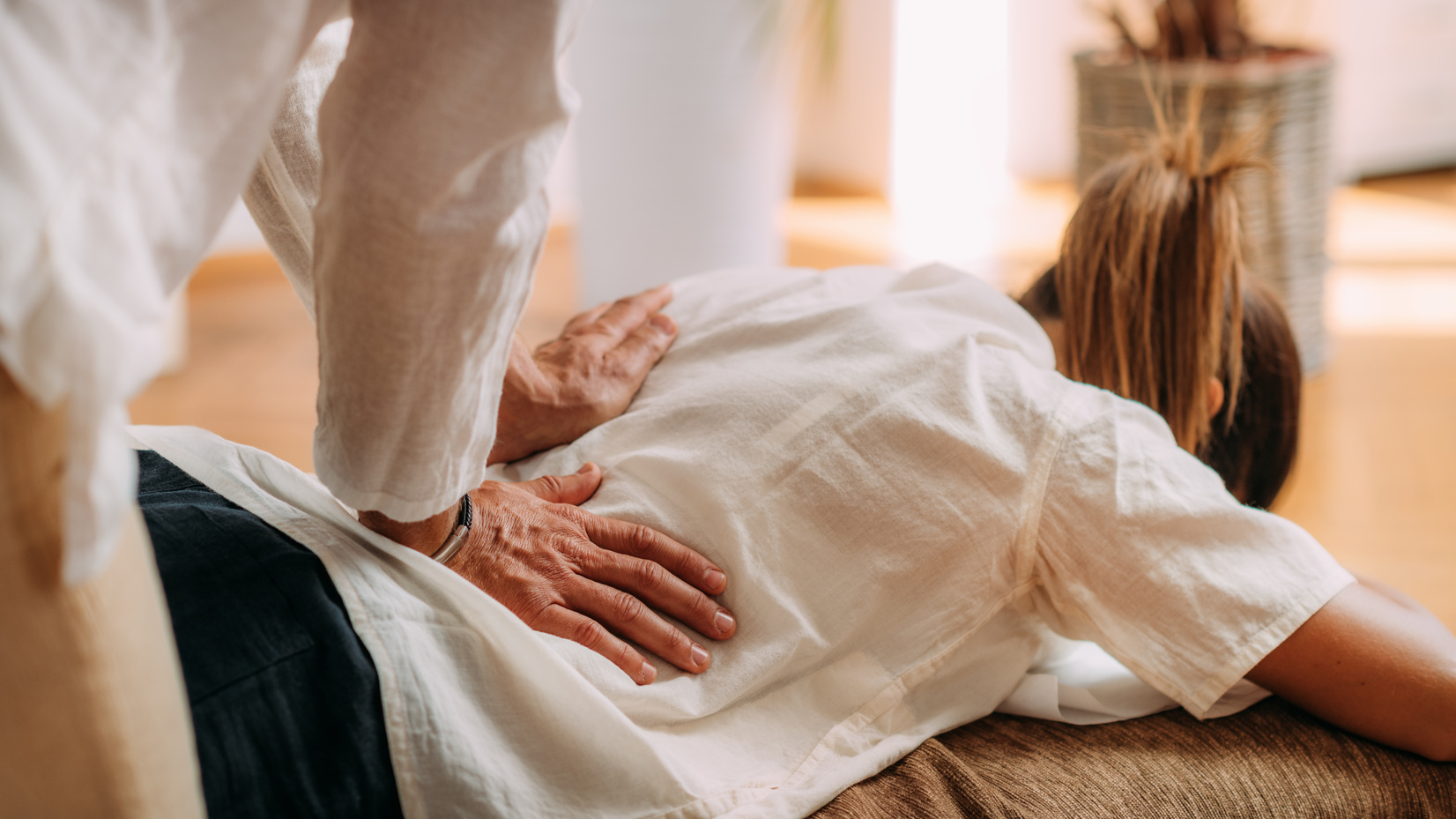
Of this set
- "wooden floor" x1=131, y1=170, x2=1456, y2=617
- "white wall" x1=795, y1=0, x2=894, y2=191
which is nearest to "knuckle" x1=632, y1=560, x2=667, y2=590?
"wooden floor" x1=131, y1=170, x2=1456, y2=617

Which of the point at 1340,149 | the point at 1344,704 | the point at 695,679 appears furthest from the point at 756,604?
the point at 1340,149

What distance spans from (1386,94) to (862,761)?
11.5 feet

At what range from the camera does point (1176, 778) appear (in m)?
0.86

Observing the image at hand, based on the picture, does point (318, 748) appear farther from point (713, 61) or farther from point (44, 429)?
point (713, 61)

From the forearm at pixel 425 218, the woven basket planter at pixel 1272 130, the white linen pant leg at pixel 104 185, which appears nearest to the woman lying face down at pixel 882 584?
the forearm at pixel 425 218

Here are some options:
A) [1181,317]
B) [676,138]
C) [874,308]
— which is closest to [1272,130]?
[676,138]

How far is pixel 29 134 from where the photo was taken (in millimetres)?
434

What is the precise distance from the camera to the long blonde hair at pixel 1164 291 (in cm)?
106

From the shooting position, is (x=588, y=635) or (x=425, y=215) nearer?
(x=425, y=215)

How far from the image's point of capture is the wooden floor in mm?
1775

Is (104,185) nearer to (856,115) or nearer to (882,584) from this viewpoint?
(882,584)

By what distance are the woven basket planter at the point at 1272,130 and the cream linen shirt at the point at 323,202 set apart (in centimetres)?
172

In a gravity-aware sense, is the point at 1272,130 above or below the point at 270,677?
above

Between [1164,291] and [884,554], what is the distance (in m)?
0.42
